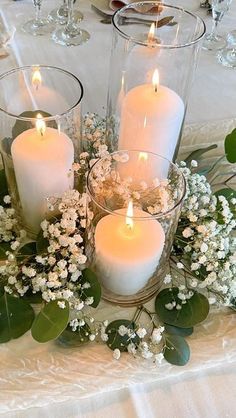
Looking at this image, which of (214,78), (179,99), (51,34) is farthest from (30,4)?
(179,99)

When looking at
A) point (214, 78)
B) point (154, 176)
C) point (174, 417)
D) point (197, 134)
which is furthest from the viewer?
point (214, 78)

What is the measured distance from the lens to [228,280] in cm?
62

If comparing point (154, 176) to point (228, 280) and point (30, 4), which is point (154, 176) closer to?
point (228, 280)

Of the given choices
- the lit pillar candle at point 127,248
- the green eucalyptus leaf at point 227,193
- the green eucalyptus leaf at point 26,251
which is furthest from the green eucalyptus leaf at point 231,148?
the green eucalyptus leaf at point 26,251

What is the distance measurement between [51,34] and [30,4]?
14 cm

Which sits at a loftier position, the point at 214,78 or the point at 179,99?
the point at 179,99

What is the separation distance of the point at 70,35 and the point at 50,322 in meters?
0.66

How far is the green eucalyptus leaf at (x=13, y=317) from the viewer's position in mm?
583

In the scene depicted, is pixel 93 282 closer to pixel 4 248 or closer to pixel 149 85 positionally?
pixel 4 248

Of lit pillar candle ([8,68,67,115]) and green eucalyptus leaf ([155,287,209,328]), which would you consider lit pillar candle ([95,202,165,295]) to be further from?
lit pillar candle ([8,68,67,115])

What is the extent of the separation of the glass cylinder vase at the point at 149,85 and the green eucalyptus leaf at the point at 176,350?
25 cm

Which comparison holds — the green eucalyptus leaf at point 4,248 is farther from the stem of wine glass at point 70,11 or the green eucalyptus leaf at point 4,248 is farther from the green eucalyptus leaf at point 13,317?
the stem of wine glass at point 70,11

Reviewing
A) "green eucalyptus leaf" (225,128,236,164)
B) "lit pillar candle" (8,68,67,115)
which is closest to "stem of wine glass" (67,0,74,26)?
"lit pillar candle" (8,68,67,115)

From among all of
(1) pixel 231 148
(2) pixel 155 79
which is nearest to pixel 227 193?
(1) pixel 231 148
